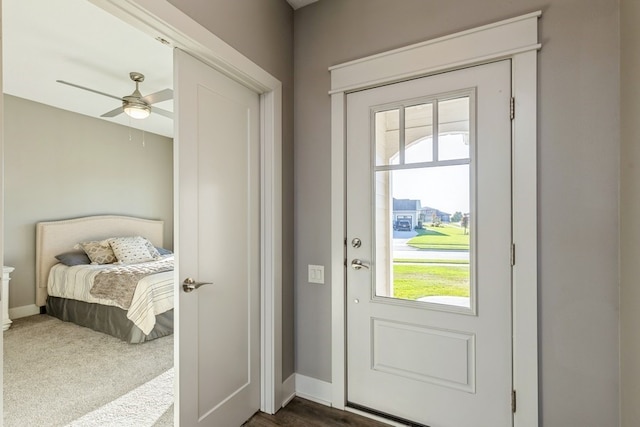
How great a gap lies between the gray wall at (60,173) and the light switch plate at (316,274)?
150 inches

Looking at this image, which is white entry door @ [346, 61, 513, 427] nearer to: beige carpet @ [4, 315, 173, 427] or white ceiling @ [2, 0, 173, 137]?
beige carpet @ [4, 315, 173, 427]

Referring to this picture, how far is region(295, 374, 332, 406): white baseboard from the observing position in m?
2.02

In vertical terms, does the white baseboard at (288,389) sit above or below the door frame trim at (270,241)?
below

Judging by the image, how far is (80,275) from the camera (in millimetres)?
3498

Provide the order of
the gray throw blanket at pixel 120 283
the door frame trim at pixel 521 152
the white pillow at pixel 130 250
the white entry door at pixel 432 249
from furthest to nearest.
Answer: the white pillow at pixel 130 250 < the gray throw blanket at pixel 120 283 < the white entry door at pixel 432 249 < the door frame trim at pixel 521 152

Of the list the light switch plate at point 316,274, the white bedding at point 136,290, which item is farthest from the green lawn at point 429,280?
the white bedding at point 136,290

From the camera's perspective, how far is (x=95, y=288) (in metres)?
3.28

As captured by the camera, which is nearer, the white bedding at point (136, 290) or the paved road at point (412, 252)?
the paved road at point (412, 252)

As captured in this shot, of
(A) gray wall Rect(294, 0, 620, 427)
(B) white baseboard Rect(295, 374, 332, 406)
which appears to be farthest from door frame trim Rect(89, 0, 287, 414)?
(A) gray wall Rect(294, 0, 620, 427)

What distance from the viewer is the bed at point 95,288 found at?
116 inches

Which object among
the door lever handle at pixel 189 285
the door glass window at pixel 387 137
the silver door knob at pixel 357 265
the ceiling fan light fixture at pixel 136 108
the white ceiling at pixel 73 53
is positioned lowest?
the door lever handle at pixel 189 285

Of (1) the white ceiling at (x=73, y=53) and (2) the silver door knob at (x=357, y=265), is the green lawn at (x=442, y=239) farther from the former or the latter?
(1) the white ceiling at (x=73, y=53)

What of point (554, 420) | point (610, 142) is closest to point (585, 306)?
point (554, 420)

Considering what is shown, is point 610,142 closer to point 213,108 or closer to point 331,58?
point 331,58
